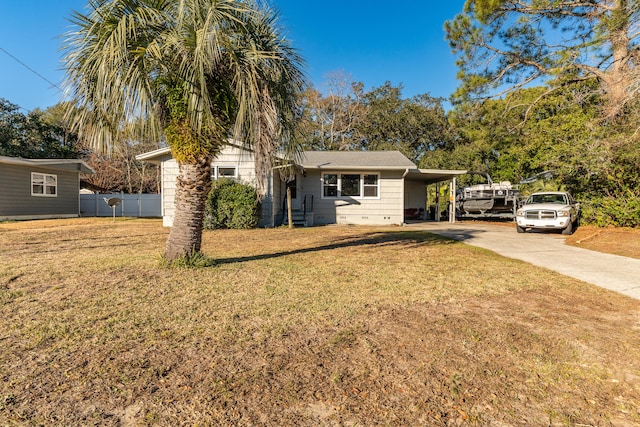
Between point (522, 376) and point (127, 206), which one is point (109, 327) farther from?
point (127, 206)

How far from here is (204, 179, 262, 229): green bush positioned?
12.6m

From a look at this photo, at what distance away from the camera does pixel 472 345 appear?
9.64 feet

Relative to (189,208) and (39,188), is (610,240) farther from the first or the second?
(39,188)

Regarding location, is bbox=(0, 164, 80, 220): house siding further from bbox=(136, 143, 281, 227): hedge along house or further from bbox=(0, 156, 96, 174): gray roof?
bbox=(136, 143, 281, 227): hedge along house

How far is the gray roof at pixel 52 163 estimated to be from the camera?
15.8 metres

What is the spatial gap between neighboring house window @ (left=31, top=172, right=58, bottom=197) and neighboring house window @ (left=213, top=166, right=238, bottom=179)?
433 inches

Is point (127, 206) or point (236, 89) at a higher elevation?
point (236, 89)

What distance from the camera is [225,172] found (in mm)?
13758

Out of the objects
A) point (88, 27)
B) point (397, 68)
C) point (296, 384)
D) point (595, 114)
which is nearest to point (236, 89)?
point (88, 27)

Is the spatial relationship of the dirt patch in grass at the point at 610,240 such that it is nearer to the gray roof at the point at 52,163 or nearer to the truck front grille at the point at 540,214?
the truck front grille at the point at 540,214

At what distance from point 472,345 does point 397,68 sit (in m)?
27.5

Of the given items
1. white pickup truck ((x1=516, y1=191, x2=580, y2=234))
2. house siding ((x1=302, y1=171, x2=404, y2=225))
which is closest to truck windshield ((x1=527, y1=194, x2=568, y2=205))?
white pickup truck ((x1=516, y1=191, x2=580, y2=234))

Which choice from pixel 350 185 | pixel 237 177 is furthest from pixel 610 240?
pixel 237 177

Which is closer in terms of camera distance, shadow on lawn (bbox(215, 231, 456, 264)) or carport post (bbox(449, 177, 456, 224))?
shadow on lawn (bbox(215, 231, 456, 264))
